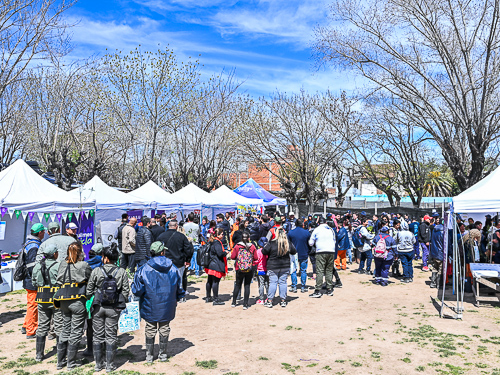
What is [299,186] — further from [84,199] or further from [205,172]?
[84,199]

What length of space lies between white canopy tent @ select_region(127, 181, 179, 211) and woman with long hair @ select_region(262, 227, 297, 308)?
890 cm

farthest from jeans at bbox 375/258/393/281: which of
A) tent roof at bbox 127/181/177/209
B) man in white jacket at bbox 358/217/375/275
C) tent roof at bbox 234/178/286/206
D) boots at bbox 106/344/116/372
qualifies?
tent roof at bbox 234/178/286/206

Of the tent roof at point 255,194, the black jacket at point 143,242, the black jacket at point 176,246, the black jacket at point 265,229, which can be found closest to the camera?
the black jacket at point 176,246

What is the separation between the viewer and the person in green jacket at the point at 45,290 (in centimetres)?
541

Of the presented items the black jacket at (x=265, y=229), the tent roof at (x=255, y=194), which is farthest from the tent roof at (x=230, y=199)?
the black jacket at (x=265, y=229)

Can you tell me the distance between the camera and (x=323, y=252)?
30.4 feet

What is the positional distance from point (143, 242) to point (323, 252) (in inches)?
167

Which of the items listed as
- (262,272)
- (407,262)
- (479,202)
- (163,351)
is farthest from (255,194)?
(163,351)

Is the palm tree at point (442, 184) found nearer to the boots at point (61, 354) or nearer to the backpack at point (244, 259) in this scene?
the backpack at point (244, 259)

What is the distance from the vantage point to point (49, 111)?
70.7 feet

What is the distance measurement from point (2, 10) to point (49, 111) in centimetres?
1048

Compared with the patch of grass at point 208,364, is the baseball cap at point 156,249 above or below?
above

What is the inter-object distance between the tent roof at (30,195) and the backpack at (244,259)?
244 inches

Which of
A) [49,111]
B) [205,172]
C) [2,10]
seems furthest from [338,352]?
[205,172]
